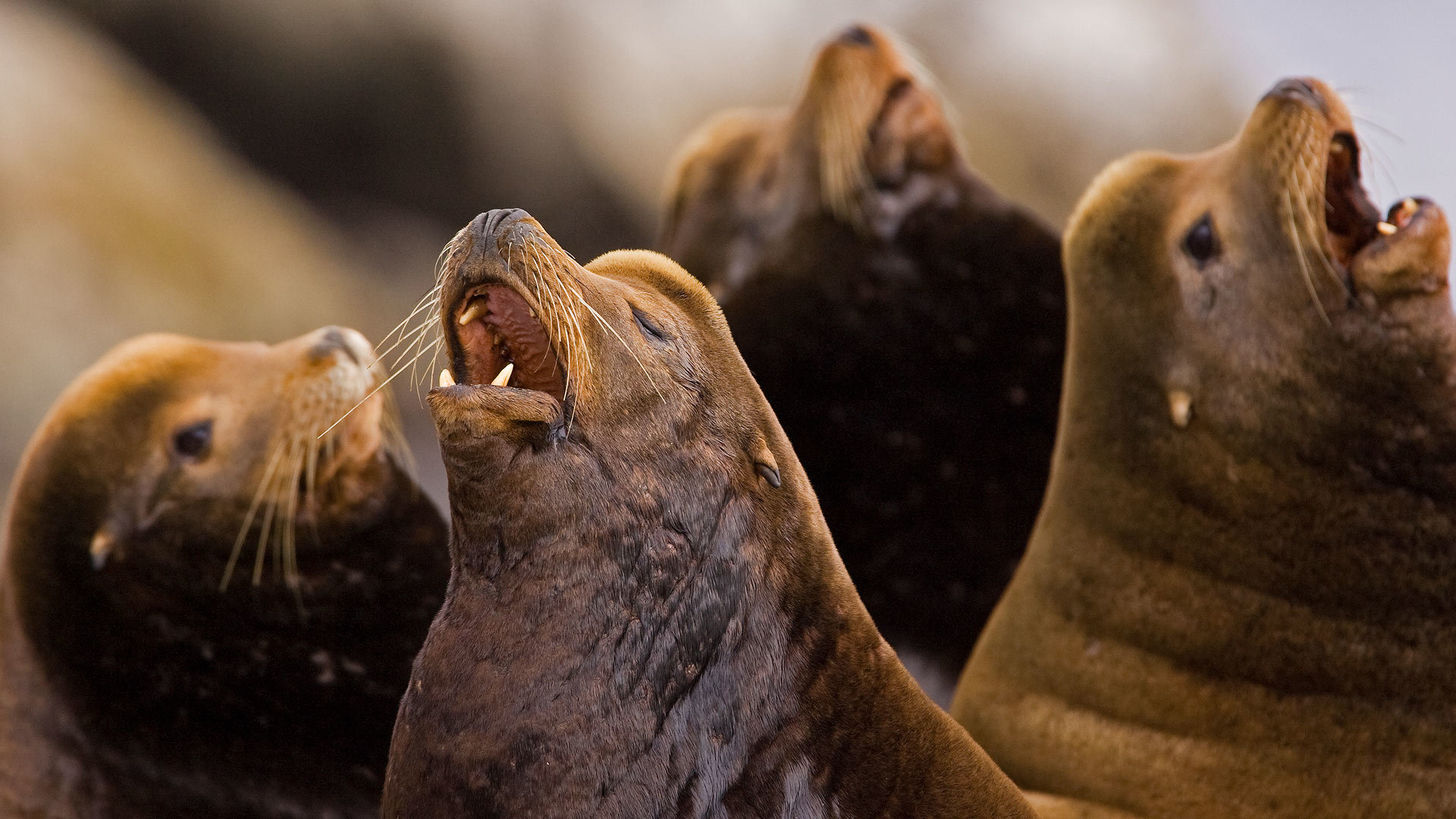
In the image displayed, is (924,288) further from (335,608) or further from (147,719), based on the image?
(147,719)

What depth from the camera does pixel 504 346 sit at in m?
2.28

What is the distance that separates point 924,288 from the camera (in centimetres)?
423

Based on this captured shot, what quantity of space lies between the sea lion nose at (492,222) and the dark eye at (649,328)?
0.80ft

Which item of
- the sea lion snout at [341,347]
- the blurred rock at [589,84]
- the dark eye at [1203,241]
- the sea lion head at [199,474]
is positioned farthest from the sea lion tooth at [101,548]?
the blurred rock at [589,84]

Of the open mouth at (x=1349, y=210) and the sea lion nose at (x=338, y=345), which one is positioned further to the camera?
the sea lion nose at (x=338, y=345)

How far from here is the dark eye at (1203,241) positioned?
10.4ft

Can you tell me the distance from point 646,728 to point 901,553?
219 cm

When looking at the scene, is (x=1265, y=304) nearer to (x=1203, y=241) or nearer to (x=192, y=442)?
(x=1203, y=241)

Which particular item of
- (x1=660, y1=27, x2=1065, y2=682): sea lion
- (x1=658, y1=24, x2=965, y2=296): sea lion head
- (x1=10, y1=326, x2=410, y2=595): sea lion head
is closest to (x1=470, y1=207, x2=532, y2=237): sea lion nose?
(x1=10, y1=326, x2=410, y2=595): sea lion head

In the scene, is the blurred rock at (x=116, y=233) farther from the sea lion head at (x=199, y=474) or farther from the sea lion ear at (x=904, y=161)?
the sea lion ear at (x=904, y=161)

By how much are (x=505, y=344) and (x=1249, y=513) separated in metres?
1.61

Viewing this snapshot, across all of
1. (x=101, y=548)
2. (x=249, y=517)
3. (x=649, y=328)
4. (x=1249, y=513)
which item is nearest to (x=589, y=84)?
(x=249, y=517)

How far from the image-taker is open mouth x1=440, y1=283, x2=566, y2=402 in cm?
219

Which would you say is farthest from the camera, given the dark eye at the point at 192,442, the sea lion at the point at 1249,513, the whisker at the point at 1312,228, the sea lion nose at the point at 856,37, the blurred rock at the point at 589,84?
the blurred rock at the point at 589,84
